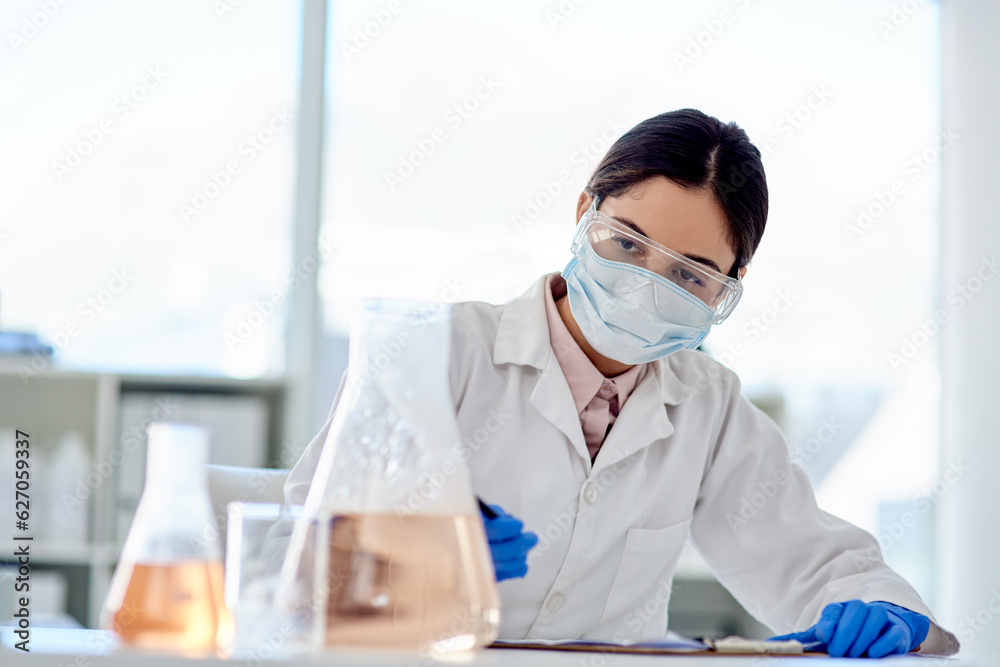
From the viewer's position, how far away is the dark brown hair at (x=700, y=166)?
1.31 metres

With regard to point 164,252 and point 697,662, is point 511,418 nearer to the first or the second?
point 697,662

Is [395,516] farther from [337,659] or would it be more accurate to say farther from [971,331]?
[971,331]

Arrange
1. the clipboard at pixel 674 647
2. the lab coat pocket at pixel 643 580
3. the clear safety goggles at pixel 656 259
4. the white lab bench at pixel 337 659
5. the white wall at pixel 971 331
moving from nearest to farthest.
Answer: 1. the white lab bench at pixel 337 659
2. the clipboard at pixel 674 647
3. the clear safety goggles at pixel 656 259
4. the lab coat pocket at pixel 643 580
5. the white wall at pixel 971 331

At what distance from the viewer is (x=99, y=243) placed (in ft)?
9.62

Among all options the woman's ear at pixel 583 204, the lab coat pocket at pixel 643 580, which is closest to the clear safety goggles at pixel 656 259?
the woman's ear at pixel 583 204

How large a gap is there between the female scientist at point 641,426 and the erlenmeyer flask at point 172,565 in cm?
73

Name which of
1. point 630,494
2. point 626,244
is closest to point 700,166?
point 626,244

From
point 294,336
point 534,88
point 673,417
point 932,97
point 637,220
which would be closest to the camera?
point 637,220

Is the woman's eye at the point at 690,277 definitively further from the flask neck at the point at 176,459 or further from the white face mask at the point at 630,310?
the flask neck at the point at 176,459

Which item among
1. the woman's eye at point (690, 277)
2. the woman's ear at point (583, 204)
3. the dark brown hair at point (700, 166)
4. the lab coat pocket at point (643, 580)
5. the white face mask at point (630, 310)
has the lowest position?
the lab coat pocket at point (643, 580)

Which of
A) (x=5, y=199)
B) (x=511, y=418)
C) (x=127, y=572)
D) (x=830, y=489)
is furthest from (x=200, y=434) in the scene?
(x=830, y=489)

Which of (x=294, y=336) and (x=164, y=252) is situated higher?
(x=164, y=252)

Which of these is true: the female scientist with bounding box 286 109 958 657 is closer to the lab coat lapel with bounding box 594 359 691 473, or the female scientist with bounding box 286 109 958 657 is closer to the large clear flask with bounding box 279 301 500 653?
the lab coat lapel with bounding box 594 359 691 473

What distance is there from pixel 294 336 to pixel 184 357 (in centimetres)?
39
